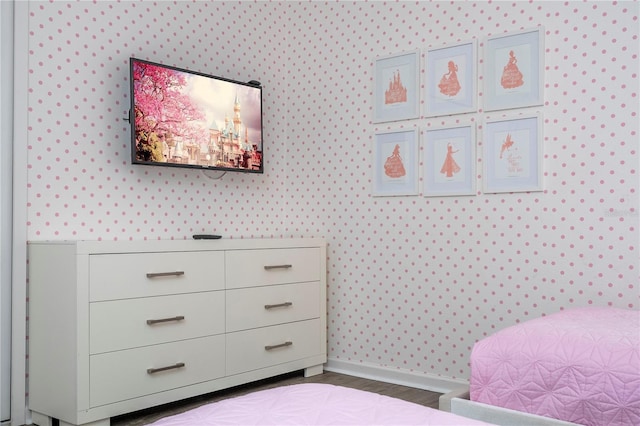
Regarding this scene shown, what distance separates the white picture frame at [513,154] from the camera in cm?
→ 298

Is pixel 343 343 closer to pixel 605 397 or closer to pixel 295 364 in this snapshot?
pixel 295 364

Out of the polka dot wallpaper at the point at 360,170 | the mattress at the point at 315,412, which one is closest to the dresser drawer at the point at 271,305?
the polka dot wallpaper at the point at 360,170

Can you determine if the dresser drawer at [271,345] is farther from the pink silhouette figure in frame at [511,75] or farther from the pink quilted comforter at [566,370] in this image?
the pink silhouette figure in frame at [511,75]

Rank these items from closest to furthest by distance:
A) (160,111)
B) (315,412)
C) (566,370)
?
(315,412) → (566,370) → (160,111)

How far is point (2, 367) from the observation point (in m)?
2.68

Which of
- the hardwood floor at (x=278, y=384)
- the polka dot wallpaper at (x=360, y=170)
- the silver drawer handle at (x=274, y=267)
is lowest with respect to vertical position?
the hardwood floor at (x=278, y=384)

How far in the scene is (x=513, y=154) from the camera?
305cm

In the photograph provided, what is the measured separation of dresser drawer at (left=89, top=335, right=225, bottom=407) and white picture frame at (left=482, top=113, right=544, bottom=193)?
5.32 ft

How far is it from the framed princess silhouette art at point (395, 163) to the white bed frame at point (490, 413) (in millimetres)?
1449

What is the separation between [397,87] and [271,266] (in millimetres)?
1244

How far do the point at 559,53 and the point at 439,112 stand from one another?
0.67 m

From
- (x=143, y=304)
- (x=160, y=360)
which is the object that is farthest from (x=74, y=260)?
(x=160, y=360)

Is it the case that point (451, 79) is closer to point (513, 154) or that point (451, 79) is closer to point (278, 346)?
point (513, 154)

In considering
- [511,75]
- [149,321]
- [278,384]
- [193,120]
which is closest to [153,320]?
[149,321]
